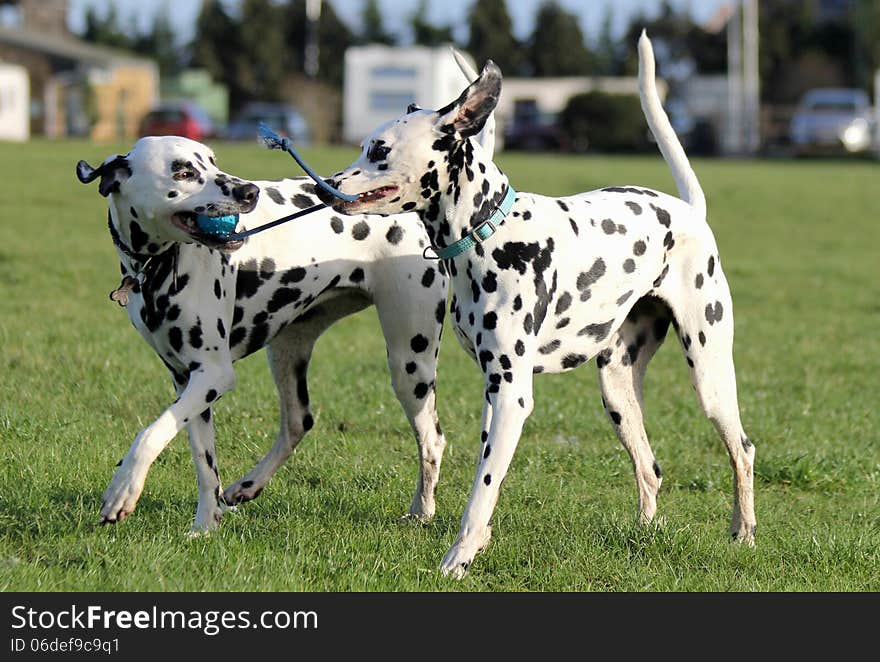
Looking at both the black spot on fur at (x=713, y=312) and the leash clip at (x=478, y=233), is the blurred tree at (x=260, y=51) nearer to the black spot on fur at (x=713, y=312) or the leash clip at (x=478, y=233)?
the black spot on fur at (x=713, y=312)

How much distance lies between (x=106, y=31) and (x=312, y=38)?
47.3ft

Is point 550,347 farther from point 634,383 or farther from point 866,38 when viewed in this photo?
point 866,38

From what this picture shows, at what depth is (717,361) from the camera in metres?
6.85

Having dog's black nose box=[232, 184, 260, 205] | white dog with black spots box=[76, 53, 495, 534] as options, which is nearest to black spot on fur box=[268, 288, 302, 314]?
white dog with black spots box=[76, 53, 495, 534]

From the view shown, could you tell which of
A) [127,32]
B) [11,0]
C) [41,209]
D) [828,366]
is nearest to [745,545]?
[828,366]

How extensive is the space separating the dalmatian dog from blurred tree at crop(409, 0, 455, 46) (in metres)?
74.7

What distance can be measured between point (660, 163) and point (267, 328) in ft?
103

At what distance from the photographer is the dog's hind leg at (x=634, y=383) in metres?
7.02

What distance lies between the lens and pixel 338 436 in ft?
27.8

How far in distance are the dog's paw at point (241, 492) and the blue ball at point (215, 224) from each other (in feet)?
5.04

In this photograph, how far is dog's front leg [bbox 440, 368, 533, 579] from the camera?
231 inches

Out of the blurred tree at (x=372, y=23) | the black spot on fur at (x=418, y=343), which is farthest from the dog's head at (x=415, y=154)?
the blurred tree at (x=372, y=23)

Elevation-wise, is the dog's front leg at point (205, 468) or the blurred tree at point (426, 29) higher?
the blurred tree at point (426, 29)

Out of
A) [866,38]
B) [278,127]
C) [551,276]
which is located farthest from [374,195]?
[866,38]
